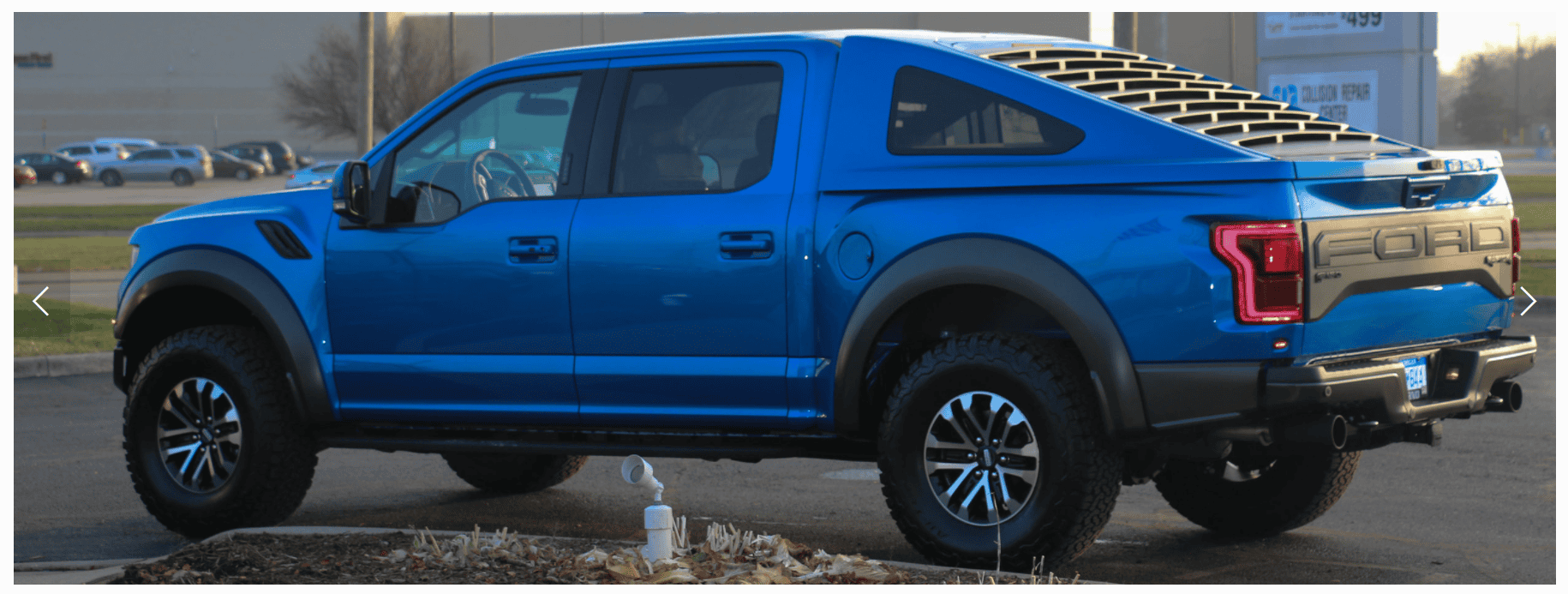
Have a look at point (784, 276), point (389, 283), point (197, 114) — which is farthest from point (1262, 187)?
point (197, 114)

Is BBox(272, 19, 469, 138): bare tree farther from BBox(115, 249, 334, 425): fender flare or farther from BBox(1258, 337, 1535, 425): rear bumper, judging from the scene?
BBox(1258, 337, 1535, 425): rear bumper

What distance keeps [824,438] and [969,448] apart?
0.56 metres

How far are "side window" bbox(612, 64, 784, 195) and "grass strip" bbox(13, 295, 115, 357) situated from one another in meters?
8.14

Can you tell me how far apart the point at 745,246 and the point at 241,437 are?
2.48 m

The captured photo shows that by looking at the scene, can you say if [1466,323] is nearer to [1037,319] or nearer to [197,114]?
[1037,319]

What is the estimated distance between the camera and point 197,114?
267ft

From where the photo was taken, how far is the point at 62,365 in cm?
1241

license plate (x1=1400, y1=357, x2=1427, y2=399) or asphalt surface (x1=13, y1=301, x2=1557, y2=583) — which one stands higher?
license plate (x1=1400, y1=357, x2=1427, y2=399)

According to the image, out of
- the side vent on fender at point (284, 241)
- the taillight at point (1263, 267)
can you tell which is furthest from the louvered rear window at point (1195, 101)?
the side vent on fender at point (284, 241)

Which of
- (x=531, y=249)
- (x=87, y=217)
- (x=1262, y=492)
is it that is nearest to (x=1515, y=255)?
(x=1262, y=492)

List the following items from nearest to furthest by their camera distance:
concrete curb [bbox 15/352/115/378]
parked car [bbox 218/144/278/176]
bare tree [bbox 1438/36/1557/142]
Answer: concrete curb [bbox 15/352/115/378] → parked car [bbox 218/144/278/176] → bare tree [bbox 1438/36/1557/142]

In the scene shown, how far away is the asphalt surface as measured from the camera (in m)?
5.82

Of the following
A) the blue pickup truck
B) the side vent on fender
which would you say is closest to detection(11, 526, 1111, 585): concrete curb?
the blue pickup truck

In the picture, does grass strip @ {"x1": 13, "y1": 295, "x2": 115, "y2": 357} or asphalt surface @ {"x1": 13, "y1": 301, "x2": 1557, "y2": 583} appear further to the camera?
grass strip @ {"x1": 13, "y1": 295, "x2": 115, "y2": 357}
